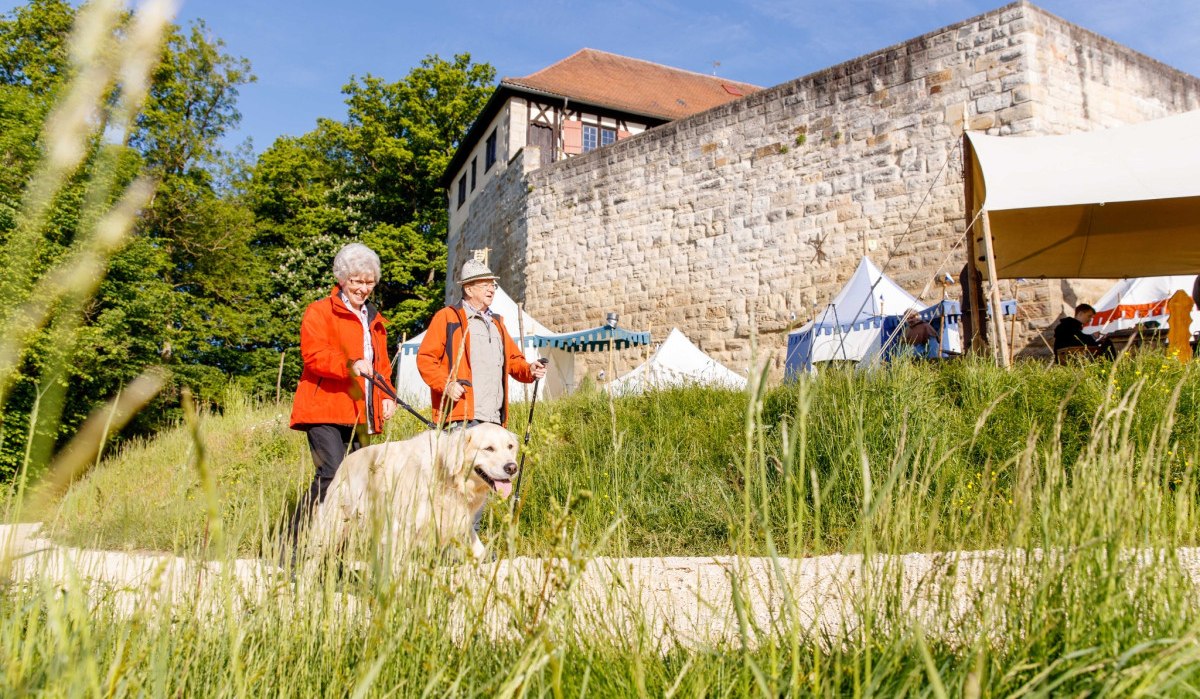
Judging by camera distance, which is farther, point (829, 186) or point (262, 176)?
point (262, 176)

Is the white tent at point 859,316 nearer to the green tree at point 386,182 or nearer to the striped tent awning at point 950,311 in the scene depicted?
the striped tent awning at point 950,311

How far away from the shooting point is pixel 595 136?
75.4 ft

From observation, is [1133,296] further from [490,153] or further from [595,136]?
[490,153]

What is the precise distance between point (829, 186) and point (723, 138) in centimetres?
241

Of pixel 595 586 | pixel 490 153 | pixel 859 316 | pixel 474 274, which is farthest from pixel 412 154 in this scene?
pixel 595 586

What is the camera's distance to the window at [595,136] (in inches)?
899

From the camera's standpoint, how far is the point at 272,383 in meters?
23.6

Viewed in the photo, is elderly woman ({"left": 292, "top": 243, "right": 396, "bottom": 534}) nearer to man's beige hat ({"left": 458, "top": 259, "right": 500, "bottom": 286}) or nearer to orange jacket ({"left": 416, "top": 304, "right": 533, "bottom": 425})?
orange jacket ({"left": 416, "top": 304, "right": 533, "bottom": 425})

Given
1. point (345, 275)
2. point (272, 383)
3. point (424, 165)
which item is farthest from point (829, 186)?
point (424, 165)

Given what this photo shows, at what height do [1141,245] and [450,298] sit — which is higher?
[450,298]

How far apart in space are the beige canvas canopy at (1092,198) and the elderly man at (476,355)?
4.17m

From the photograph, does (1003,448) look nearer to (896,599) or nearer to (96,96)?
(896,599)

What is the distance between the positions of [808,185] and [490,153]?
11410 mm

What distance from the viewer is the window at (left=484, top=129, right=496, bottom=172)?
22.5 m
